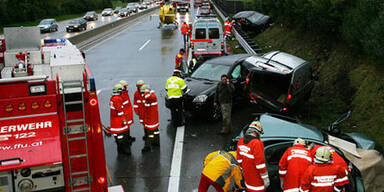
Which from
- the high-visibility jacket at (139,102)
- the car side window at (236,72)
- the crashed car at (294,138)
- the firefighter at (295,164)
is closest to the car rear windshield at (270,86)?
the car side window at (236,72)

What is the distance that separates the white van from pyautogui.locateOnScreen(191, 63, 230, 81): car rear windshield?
712 cm

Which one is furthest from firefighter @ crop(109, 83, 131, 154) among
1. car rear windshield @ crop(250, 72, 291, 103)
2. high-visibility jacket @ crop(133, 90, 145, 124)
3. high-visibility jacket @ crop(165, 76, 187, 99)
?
car rear windshield @ crop(250, 72, 291, 103)

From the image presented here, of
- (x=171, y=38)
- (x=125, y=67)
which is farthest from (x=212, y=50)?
(x=171, y=38)

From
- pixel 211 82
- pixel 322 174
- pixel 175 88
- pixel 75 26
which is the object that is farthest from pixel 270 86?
pixel 75 26

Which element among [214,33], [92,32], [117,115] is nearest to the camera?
[117,115]

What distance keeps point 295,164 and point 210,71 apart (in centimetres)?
744

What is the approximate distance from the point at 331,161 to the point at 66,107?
3704 millimetres

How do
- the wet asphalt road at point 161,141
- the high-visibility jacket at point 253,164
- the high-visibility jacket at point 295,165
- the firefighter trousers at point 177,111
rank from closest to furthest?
the high-visibility jacket at point 295,165
the high-visibility jacket at point 253,164
the wet asphalt road at point 161,141
the firefighter trousers at point 177,111

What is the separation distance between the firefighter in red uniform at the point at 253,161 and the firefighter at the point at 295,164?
339 millimetres

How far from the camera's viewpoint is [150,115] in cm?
897

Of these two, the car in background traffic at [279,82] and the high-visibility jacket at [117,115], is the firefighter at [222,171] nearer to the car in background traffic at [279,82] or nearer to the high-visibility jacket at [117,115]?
the high-visibility jacket at [117,115]

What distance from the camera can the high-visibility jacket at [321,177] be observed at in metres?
5.19

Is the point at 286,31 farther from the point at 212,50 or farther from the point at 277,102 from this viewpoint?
the point at 277,102

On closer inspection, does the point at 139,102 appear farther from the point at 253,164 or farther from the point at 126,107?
the point at 253,164
